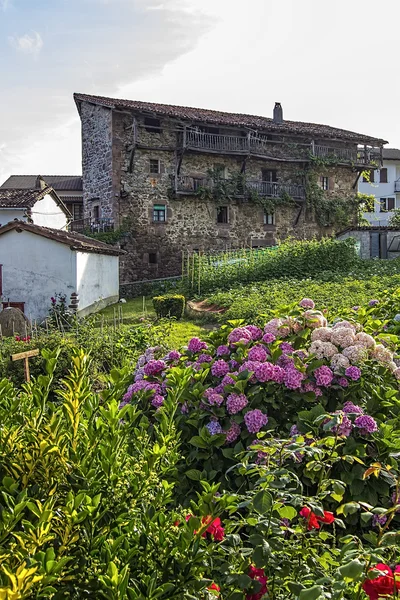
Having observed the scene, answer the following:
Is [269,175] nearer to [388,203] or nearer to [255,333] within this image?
[388,203]

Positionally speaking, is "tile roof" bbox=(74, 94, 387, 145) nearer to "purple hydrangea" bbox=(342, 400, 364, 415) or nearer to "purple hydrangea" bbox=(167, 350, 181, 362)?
"purple hydrangea" bbox=(167, 350, 181, 362)

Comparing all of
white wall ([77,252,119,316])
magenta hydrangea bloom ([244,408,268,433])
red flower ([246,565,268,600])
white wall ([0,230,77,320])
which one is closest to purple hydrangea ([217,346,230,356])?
magenta hydrangea bloom ([244,408,268,433])

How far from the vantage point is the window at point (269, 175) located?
3025cm

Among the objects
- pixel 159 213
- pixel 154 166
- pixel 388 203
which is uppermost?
pixel 388 203

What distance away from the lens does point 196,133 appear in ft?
89.5

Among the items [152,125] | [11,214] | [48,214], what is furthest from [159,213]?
[11,214]

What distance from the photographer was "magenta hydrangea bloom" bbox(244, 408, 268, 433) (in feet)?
9.89

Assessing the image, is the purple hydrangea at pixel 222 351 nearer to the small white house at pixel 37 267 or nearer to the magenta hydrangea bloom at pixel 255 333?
the magenta hydrangea bloom at pixel 255 333

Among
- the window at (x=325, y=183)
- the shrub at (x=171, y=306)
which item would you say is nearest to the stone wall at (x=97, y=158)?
the shrub at (x=171, y=306)

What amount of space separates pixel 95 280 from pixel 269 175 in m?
15.7

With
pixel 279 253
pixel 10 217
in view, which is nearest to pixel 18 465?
pixel 279 253

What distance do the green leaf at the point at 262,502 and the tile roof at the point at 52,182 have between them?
38.4 m

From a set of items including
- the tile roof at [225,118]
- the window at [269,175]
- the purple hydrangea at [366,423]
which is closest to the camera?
the purple hydrangea at [366,423]

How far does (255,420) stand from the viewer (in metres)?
3.03
